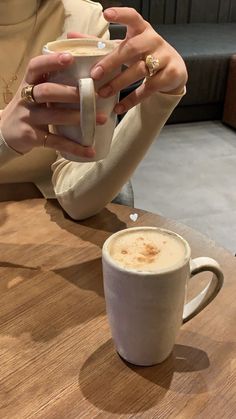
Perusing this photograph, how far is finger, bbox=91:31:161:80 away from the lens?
0.71m

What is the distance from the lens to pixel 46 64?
726mm

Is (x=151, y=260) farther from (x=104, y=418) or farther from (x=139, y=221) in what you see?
(x=139, y=221)

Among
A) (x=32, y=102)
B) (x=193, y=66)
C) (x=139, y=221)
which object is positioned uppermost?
(x=32, y=102)

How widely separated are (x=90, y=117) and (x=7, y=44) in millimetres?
615

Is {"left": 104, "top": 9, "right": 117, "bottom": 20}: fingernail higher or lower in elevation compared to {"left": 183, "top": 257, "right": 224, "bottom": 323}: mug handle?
higher

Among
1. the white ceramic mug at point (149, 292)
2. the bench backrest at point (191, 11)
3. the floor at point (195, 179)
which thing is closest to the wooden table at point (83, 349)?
the white ceramic mug at point (149, 292)

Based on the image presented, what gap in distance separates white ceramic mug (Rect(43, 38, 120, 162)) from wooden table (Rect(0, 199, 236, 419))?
0.19 m

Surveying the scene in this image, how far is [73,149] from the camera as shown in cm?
78

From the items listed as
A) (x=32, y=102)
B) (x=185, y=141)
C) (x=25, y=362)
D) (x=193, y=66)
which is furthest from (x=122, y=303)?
(x=193, y=66)

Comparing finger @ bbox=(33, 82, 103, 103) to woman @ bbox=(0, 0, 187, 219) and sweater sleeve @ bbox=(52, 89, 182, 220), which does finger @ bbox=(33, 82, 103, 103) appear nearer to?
woman @ bbox=(0, 0, 187, 219)

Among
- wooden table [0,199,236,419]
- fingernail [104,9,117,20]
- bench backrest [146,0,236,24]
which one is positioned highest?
fingernail [104,9,117,20]

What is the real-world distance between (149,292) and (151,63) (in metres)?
0.40

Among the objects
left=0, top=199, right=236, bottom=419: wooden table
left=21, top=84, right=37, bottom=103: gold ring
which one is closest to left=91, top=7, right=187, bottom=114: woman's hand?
left=21, top=84, right=37, bottom=103: gold ring

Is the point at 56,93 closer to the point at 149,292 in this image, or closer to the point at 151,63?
the point at 151,63
